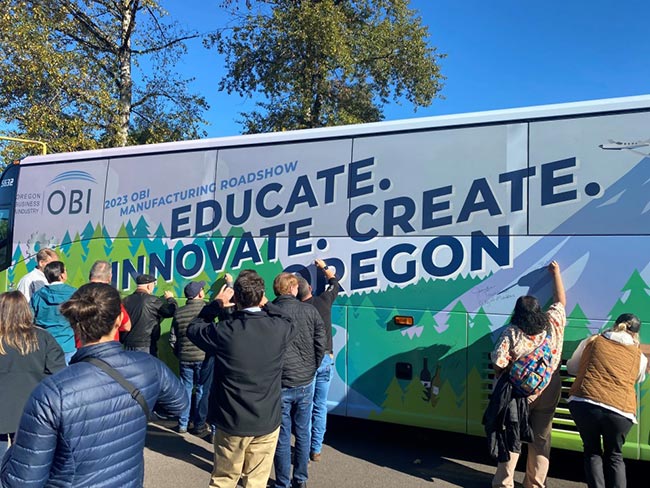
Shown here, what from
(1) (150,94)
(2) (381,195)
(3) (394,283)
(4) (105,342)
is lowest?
(4) (105,342)

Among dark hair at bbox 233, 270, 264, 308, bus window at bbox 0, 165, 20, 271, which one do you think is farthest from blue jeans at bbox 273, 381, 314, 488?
bus window at bbox 0, 165, 20, 271

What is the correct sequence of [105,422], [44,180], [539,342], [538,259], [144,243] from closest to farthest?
[105,422], [539,342], [538,259], [144,243], [44,180]

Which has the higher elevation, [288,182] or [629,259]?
[288,182]

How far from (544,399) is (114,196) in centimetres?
564

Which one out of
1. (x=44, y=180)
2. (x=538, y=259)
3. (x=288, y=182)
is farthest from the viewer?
(x=44, y=180)

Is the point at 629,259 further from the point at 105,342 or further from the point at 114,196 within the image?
the point at 114,196

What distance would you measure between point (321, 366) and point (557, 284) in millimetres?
2337

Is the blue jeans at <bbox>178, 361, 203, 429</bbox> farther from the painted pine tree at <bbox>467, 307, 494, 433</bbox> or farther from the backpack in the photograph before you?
the backpack

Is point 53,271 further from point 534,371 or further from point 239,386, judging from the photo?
point 534,371

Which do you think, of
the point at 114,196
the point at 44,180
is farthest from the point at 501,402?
the point at 44,180

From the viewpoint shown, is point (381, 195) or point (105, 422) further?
point (381, 195)

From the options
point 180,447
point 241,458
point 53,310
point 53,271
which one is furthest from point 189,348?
point 241,458

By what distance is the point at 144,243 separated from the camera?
680cm

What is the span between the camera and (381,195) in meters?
5.57
